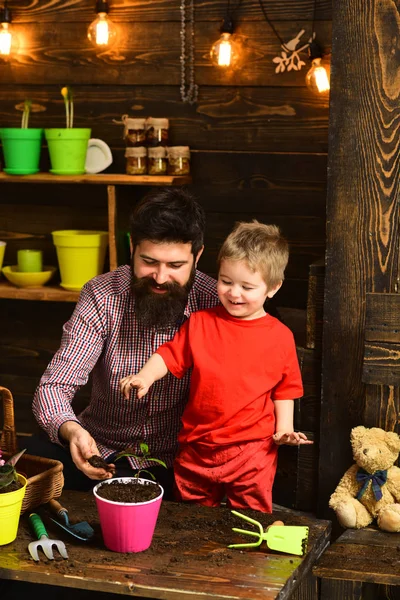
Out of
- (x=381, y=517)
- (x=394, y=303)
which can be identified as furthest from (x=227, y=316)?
(x=381, y=517)

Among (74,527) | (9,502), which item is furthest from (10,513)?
(74,527)

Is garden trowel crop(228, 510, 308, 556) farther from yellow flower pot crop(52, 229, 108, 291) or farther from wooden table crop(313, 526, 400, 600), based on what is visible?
yellow flower pot crop(52, 229, 108, 291)

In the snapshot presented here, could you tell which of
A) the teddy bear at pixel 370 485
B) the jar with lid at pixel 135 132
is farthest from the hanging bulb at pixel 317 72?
the teddy bear at pixel 370 485

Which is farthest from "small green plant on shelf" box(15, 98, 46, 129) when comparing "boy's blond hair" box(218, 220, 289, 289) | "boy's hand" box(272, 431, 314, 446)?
"boy's hand" box(272, 431, 314, 446)

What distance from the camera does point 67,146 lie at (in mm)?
3457

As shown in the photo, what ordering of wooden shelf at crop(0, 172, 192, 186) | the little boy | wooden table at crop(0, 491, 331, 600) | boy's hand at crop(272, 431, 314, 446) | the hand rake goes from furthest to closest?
1. wooden shelf at crop(0, 172, 192, 186)
2. the little boy
3. boy's hand at crop(272, 431, 314, 446)
4. the hand rake
5. wooden table at crop(0, 491, 331, 600)

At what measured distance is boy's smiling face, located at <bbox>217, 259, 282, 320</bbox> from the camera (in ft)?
7.19

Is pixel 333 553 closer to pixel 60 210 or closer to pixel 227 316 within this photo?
pixel 227 316

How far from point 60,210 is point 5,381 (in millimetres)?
848

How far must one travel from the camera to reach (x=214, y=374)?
223 centimetres

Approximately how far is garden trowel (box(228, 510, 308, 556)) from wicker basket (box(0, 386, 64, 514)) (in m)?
0.45

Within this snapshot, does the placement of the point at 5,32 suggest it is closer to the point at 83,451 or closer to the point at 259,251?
the point at 259,251

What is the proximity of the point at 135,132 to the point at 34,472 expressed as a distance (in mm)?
1703

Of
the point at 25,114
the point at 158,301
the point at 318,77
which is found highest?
the point at 318,77
